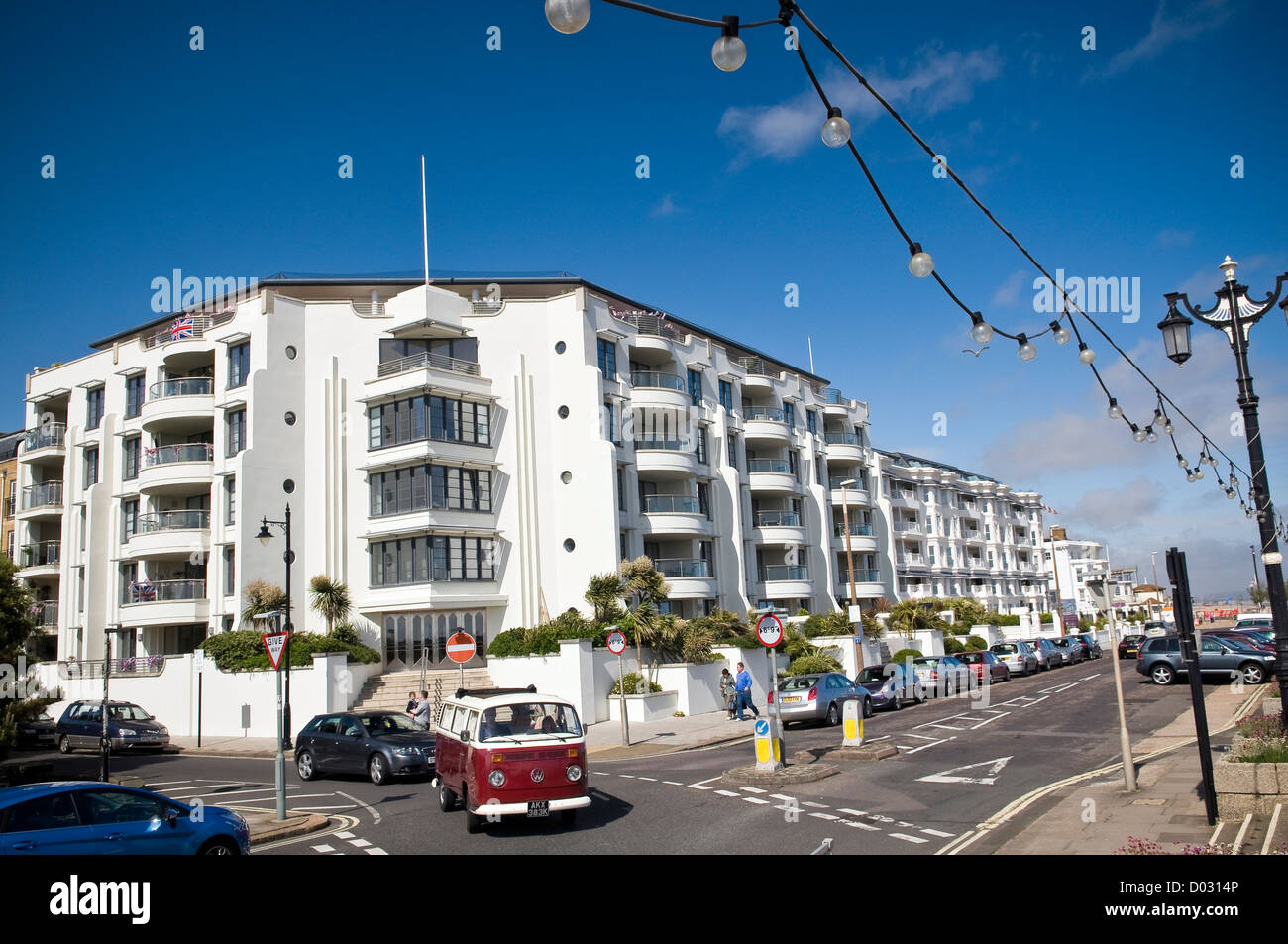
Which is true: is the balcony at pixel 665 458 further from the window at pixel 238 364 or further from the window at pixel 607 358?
the window at pixel 238 364

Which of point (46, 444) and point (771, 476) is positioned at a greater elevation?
point (46, 444)

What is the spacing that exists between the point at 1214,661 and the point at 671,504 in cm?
2074

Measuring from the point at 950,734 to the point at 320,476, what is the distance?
25325 millimetres

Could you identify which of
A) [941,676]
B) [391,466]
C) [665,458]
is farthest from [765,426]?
[391,466]

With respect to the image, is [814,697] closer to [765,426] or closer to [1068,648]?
[765,426]

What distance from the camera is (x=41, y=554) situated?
44.5 meters

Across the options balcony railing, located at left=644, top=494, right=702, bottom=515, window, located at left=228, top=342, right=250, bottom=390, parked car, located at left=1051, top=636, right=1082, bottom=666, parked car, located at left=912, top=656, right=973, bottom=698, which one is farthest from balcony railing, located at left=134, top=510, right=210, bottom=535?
parked car, located at left=1051, top=636, right=1082, bottom=666

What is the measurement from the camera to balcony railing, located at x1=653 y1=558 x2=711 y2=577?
38625mm

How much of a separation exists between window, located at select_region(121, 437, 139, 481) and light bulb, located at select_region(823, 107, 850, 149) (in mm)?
39718

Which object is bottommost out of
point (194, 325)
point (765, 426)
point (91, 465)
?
point (91, 465)
